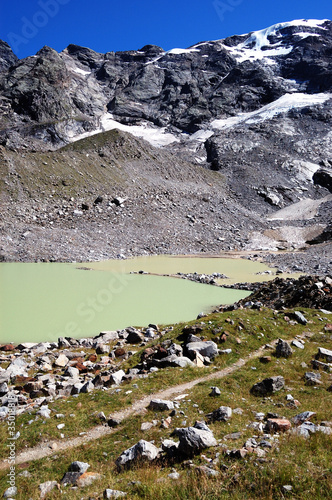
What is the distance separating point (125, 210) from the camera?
60.9 metres

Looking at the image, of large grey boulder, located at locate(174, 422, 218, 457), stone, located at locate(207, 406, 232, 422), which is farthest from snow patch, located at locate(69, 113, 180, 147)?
large grey boulder, located at locate(174, 422, 218, 457)

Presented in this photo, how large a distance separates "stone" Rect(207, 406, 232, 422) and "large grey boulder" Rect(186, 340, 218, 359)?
159 inches

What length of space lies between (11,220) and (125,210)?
19464 millimetres

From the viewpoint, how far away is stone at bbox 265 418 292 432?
6.65 metres

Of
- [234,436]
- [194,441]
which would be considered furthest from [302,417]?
[194,441]

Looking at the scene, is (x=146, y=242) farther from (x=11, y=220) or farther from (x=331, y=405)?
(x=331, y=405)

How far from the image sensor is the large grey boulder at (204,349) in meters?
11.9

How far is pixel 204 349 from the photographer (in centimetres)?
1209

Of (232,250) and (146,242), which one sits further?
(232,250)

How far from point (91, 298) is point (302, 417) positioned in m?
19.4

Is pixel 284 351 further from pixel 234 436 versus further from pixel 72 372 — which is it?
pixel 72 372

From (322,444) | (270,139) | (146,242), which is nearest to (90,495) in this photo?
(322,444)

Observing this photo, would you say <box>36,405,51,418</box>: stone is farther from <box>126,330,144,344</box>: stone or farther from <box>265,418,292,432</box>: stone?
<box>126,330,144,344</box>: stone

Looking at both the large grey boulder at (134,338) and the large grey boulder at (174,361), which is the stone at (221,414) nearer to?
the large grey boulder at (174,361)
